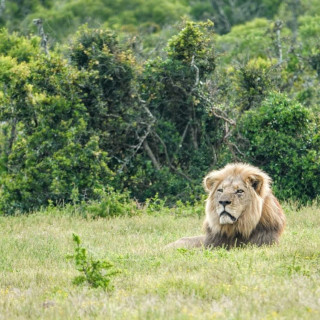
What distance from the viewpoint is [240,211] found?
989cm

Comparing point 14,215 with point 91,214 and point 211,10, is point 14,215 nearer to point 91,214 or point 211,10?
point 91,214

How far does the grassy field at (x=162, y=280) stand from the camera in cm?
645

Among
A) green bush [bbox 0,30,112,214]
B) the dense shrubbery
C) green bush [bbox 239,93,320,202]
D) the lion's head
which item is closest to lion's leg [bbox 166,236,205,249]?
the lion's head

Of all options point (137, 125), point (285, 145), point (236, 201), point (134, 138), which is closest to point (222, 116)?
point (285, 145)

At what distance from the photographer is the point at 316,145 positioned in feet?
53.4

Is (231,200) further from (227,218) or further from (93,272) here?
(93,272)

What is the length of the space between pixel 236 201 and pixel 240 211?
0.14m

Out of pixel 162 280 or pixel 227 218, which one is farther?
pixel 227 218

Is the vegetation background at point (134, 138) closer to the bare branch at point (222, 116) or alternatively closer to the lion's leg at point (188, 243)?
the bare branch at point (222, 116)

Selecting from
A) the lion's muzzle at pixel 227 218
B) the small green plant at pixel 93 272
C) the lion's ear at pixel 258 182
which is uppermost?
the lion's ear at pixel 258 182

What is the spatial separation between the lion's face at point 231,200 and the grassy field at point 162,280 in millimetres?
464

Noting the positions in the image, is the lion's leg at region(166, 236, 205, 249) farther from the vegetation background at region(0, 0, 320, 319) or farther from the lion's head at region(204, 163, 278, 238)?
the vegetation background at region(0, 0, 320, 319)

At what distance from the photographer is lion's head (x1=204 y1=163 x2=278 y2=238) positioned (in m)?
9.84

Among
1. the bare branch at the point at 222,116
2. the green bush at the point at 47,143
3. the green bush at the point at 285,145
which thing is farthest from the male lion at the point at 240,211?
the bare branch at the point at 222,116
